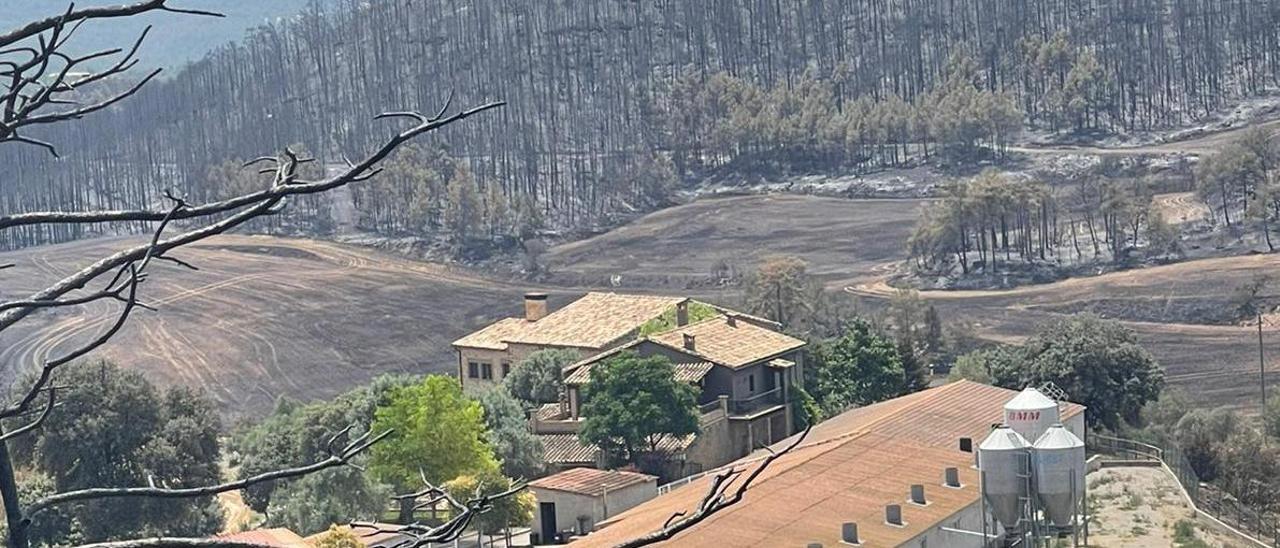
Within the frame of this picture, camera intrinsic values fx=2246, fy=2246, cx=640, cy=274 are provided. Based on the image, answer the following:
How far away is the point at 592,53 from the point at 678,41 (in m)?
4.87

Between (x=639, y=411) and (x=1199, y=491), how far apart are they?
35.3ft

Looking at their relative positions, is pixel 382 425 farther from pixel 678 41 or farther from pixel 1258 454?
pixel 678 41

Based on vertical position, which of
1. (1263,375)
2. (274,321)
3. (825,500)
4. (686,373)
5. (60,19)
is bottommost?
(1263,375)

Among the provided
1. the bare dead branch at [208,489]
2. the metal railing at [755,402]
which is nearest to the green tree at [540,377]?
the metal railing at [755,402]

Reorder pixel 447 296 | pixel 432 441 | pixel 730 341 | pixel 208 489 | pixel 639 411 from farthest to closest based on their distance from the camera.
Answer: pixel 447 296 → pixel 730 341 → pixel 639 411 → pixel 432 441 → pixel 208 489

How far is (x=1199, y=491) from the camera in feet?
138

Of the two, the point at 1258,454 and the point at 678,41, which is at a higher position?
the point at 678,41

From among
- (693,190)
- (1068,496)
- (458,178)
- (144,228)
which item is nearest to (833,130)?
(693,190)

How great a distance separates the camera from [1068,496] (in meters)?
28.8

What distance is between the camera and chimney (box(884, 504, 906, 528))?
31.3m

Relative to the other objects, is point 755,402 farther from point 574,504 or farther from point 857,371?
point 574,504

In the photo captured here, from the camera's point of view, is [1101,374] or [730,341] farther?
[730,341]

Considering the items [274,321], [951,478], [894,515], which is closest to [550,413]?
[951,478]

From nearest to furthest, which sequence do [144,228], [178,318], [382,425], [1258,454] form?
1. [382,425]
2. [1258,454]
3. [178,318]
4. [144,228]
